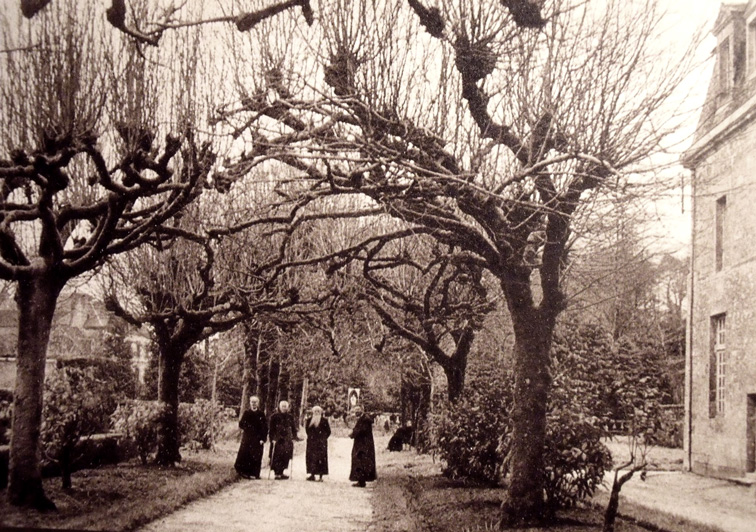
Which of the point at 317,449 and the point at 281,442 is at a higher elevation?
the point at 281,442

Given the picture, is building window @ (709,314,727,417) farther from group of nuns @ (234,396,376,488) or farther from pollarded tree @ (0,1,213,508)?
pollarded tree @ (0,1,213,508)

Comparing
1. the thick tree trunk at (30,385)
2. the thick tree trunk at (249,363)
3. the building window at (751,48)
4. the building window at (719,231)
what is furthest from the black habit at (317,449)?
the building window at (751,48)

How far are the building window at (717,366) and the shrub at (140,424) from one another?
11.1 meters

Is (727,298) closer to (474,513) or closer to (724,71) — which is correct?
(724,71)

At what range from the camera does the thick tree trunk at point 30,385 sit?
25.8ft

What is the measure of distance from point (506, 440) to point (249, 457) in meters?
6.67

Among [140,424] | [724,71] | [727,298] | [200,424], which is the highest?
[724,71]

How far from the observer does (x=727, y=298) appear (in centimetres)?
1065

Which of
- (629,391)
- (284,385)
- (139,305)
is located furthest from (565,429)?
(284,385)

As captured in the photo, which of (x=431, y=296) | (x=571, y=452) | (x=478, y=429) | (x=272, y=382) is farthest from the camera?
(x=272, y=382)

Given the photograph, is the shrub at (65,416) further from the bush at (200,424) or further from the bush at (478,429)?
the bush at (200,424)

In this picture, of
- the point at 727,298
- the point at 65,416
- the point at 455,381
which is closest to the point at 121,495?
the point at 65,416

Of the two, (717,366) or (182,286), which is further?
(717,366)

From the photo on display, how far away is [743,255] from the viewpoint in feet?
33.6
